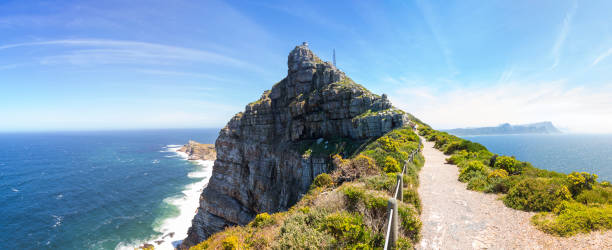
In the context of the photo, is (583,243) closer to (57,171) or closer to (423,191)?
(423,191)

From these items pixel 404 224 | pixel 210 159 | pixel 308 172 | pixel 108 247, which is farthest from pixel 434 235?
pixel 210 159

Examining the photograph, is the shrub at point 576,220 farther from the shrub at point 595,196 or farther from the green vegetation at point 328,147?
the green vegetation at point 328,147

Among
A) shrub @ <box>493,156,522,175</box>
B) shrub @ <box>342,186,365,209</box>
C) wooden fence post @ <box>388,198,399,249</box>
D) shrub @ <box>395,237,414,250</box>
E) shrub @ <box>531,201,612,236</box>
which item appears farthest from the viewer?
shrub @ <box>493,156,522,175</box>

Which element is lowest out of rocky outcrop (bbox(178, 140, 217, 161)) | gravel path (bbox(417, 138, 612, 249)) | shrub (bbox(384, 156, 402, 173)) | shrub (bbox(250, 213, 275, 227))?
rocky outcrop (bbox(178, 140, 217, 161))

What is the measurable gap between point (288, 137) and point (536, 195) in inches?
1525

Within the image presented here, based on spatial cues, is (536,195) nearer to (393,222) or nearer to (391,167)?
(391,167)

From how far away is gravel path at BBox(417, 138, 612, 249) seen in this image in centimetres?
668

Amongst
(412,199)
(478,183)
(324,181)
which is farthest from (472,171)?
(324,181)

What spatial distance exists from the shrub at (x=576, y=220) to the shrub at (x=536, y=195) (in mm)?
778

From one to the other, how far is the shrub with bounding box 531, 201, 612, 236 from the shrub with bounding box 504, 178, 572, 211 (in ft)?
2.55

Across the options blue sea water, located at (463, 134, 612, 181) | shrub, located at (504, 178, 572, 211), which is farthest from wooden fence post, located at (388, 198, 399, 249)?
blue sea water, located at (463, 134, 612, 181)

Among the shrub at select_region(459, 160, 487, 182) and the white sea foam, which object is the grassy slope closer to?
the shrub at select_region(459, 160, 487, 182)

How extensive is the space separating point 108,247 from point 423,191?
50785 mm

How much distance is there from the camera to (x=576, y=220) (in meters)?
7.22
